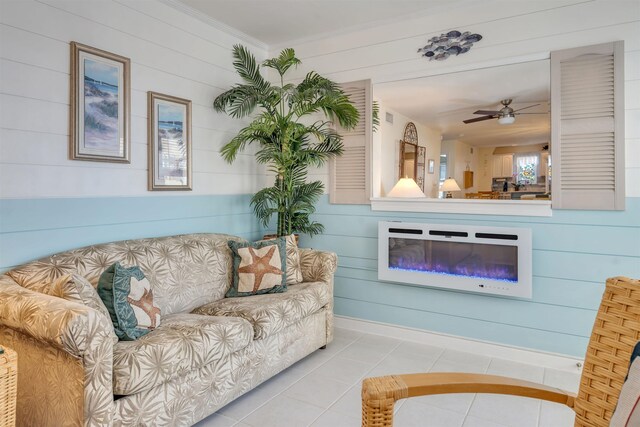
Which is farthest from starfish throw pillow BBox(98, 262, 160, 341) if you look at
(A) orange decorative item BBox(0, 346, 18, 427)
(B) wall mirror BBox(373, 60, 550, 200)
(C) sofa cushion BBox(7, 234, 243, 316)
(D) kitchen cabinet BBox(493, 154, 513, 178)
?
(D) kitchen cabinet BBox(493, 154, 513, 178)

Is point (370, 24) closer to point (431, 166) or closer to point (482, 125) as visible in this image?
point (482, 125)

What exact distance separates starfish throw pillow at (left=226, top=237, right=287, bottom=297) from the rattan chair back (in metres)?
2.06

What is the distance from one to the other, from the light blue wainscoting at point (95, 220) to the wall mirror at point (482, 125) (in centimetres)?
165

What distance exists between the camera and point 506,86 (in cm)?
350

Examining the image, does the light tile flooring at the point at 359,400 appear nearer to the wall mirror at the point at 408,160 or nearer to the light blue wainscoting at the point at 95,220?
the light blue wainscoting at the point at 95,220

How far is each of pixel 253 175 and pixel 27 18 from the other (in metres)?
2.17

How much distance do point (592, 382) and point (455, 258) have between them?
2021 millimetres

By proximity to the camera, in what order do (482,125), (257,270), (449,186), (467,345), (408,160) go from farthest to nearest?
1. (449,186)
2. (408,160)
3. (482,125)
4. (467,345)
5. (257,270)

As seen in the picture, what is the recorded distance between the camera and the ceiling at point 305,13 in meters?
3.19

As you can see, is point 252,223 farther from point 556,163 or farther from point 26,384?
point 556,163

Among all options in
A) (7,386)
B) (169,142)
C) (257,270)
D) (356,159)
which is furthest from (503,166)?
(7,386)

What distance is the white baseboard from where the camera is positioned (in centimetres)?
289

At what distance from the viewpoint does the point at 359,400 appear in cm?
245

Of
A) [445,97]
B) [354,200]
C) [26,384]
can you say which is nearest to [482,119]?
[445,97]
